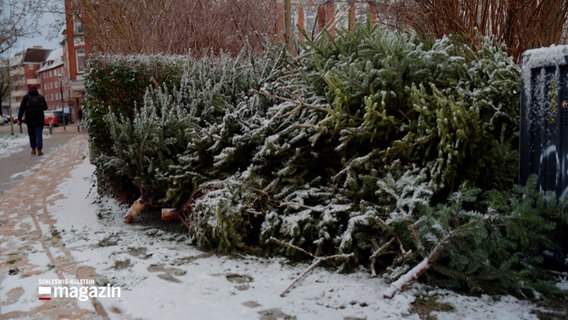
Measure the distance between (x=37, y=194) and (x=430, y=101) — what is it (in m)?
6.13

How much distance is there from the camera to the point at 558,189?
11.4 feet

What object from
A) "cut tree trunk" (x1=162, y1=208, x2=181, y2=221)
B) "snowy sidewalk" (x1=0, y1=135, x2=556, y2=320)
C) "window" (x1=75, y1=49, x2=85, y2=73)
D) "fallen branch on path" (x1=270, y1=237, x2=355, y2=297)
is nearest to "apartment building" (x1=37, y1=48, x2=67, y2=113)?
"window" (x1=75, y1=49, x2=85, y2=73)

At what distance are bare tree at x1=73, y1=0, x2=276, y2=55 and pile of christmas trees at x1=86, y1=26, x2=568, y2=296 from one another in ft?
25.8

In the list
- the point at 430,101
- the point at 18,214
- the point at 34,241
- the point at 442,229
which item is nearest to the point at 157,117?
the point at 34,241

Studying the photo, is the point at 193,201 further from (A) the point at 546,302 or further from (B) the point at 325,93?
(A) the point at 546,302

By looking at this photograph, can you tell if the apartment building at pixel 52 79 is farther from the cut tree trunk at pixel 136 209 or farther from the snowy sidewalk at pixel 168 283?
the snowy sidewalk at pixel 168 283

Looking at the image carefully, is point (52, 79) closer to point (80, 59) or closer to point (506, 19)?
point (80, 59)

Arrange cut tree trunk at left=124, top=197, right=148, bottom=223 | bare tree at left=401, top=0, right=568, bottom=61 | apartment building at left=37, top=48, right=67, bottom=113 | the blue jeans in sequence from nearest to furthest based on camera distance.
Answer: cut tree trunk at left=124, top=197, right=148, bottom=223
bare tree at left=401, top=0, right=568, bottom=61
the blue jeans
apartment building at left=37, top=48, right=67, bottom=113

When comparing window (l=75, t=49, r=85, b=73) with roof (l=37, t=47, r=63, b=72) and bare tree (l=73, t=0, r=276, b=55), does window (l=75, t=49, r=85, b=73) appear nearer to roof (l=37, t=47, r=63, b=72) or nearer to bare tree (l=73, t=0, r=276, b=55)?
bare tree (l=73, t=0, r=276, b=55)

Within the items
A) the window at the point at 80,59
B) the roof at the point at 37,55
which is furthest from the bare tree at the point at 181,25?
the roof at the point at 37,55

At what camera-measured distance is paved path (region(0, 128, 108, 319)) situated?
323 centimetres

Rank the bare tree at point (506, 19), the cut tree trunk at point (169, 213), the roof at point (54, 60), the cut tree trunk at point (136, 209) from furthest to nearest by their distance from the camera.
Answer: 1. the roof at point (54, 60)
2. the bare tree at point (506, 19)
3. the cut tree trunk at point (136, 209)
4. the cut tree trunk at point (169, 213)

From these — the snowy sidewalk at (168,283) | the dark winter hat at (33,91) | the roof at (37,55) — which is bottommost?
the snowy sidewalk at (168,283)

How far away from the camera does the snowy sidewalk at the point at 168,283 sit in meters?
3.14
